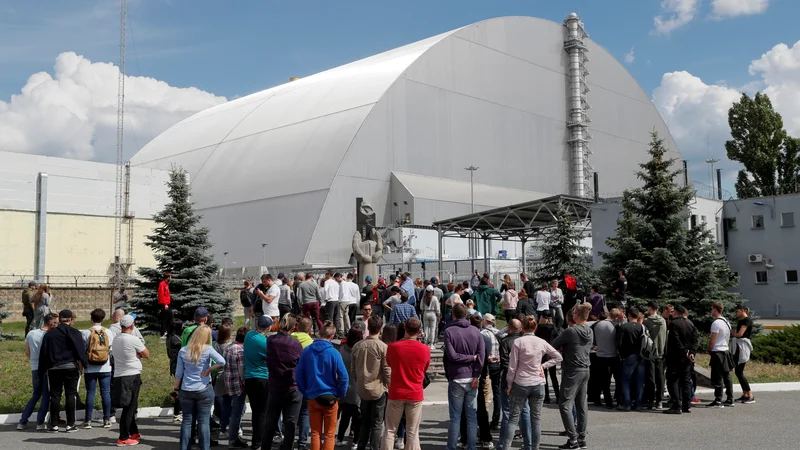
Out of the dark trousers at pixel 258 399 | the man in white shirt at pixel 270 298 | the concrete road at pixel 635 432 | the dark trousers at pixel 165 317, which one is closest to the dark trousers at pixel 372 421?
the concrete road at pixel 635 432

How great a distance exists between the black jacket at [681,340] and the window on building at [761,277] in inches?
900

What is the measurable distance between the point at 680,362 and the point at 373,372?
5955mm

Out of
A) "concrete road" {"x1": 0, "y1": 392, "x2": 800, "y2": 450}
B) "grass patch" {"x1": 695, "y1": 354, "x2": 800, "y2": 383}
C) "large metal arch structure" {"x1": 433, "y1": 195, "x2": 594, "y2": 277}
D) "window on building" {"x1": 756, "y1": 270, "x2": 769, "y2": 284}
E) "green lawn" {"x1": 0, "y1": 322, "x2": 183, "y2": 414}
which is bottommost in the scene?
"concrete road" {"x1": 0, "y1": 392, "x2": 800, "y2": 450}

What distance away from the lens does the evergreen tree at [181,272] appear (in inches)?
960

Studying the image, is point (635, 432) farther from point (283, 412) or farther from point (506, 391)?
point (283, 412)

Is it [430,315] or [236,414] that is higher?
[430,315]

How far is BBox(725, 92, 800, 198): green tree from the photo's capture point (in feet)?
166

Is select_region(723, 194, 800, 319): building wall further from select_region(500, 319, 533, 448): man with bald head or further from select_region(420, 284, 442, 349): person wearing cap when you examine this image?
select_region(500, 319, 533, 448): man with bald head

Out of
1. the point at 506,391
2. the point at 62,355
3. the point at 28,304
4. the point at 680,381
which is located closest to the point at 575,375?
the point at 506,391

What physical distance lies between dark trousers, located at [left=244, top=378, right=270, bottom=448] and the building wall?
88.1ft

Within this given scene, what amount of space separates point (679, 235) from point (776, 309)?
13.5m

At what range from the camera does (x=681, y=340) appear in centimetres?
1221

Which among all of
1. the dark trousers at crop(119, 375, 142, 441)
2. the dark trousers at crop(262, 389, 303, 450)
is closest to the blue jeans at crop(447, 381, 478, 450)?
the dark trousers at crop(262, 389, 303, 450)

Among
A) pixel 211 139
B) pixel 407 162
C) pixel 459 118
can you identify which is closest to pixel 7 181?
pixel 211 139
